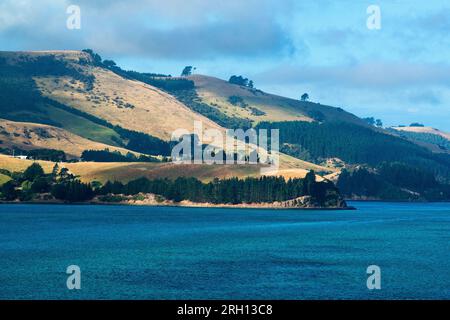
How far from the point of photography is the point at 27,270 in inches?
3974

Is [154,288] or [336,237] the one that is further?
[336,237]

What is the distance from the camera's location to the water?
291 feet

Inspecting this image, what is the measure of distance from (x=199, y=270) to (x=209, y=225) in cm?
7675

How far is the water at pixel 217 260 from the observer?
3489 inches

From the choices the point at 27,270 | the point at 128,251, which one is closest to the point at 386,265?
the point at 128,251

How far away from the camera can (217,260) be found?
11494cm
